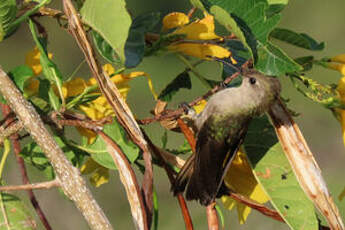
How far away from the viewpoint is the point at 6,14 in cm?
86

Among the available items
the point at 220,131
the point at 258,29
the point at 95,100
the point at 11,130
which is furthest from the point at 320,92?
the point at 220,131

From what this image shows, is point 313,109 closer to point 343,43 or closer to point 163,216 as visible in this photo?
point 343,43

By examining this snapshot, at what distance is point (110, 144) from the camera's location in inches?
36.8

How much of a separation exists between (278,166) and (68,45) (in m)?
4.91

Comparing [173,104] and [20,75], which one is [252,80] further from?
[173,104]

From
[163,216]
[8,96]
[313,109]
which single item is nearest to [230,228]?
[163,216]

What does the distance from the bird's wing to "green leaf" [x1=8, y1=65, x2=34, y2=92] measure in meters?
0.38

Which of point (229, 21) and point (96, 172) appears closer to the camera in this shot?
point (229, 21)

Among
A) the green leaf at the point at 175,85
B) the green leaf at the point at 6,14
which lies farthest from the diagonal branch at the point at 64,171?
the green leaf at the point at 175,85

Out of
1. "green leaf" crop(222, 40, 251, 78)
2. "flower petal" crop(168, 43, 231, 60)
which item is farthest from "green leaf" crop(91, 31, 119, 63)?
"green leaf" crop(222, 40, 251, 78)

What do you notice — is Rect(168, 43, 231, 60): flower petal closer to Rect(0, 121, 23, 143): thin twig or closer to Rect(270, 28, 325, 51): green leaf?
Rect(270, 28, 325, 51): green leaf

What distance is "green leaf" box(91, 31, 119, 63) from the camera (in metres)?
0.86

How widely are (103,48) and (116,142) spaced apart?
163 millimetres

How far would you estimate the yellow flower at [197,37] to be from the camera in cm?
96
